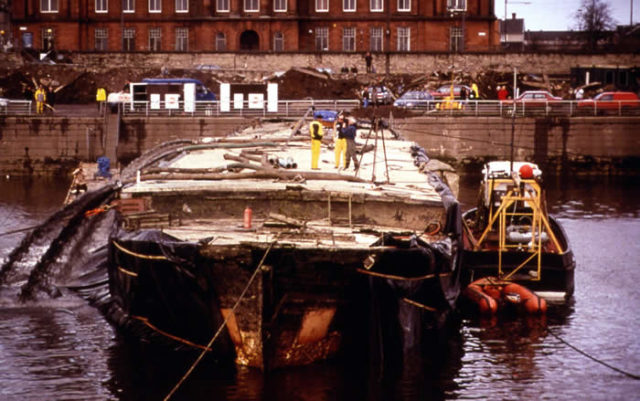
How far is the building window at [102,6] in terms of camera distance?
2889 inches

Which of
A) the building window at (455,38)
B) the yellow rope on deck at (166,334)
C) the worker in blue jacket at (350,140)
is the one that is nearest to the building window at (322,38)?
the building window at (455,38)

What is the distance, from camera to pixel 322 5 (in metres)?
73.2

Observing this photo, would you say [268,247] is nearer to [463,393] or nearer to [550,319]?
[463,393]

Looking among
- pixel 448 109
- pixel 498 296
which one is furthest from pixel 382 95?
pixel 498 296

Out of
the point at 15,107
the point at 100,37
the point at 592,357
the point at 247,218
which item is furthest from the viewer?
the point at 100,37

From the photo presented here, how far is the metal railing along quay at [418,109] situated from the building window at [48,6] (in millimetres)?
21181

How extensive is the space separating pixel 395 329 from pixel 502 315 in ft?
17.0

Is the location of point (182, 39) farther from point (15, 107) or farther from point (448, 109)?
point (448, 109)

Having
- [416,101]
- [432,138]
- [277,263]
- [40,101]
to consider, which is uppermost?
[416,101]

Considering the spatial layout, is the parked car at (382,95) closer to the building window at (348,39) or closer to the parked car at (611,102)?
the parked car at (611,102)

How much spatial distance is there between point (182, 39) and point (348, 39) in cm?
1036

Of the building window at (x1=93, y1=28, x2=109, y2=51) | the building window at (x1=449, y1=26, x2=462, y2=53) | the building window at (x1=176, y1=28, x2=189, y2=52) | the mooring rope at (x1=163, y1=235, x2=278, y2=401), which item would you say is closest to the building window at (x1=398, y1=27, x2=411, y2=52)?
the building window at (x1=449, y1=26, x2=462, y2=53)

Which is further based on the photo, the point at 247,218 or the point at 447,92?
the point at 447,92

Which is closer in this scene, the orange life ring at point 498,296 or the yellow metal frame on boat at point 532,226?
the orange life ring at point 498,296
